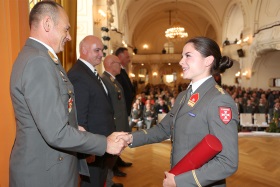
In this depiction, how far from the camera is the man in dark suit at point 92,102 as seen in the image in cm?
267

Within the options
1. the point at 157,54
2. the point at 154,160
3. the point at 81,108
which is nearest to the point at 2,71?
the point at 81,108

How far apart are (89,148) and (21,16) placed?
5.27 feet

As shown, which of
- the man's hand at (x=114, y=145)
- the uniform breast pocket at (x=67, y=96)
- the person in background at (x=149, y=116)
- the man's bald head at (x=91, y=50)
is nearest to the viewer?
the uniform breast pocket at (x=67, y=96)

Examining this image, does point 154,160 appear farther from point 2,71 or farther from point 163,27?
point 163,27

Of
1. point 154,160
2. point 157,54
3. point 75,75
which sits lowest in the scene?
point 154,160

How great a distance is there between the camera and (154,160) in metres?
4.96

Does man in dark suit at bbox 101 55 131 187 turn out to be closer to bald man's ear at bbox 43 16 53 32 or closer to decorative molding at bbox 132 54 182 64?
bald man's ear at bbox 43 16 53 32

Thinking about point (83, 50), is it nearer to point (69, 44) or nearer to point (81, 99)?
point (81, 99)

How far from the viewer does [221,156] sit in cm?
155

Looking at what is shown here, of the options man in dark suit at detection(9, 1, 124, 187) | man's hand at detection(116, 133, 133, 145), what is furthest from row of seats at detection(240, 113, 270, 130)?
man in dark suit at detection(9, 1, 124, 187)

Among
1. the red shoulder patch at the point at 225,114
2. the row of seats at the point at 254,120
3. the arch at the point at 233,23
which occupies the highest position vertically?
the arch at the point at 233,23

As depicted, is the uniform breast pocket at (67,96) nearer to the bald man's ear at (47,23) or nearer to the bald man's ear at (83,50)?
the bald man's ear at (47,23)

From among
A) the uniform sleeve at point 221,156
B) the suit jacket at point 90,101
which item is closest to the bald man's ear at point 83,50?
the suit jacket at point 90,101

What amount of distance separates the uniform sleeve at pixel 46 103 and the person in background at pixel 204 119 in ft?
1.90
